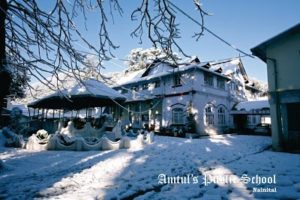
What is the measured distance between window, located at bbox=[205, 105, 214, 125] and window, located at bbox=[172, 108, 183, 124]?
2663mm

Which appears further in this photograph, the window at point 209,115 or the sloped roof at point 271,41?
the window at point 209,115

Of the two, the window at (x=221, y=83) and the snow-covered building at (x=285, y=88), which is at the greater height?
the window at (x=221, y=83)

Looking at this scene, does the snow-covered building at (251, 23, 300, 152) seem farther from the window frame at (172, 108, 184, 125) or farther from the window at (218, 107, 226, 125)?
the window at (218, 107, 226, 125)

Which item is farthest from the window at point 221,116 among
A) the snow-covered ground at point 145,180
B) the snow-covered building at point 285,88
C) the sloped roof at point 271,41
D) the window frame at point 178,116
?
the snow-covered ground at point 145,180

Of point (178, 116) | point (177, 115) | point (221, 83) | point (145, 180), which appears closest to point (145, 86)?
point (177, 115)

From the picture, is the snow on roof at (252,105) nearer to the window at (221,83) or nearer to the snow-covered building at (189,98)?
the snow-covered building at (189,98)

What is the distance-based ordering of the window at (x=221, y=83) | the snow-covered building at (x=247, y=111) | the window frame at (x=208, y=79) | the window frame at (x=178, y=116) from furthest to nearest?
the window at (x=221, y=83)
the window frame at (x=208, y=79)
the snow-covered building at (x=247, y=111)
the window frame at (x=178, y=116)

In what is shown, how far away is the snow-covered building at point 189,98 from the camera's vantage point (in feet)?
70.5

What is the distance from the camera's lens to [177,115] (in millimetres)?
22844

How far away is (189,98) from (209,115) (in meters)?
3.24

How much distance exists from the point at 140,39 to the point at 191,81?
739 inches

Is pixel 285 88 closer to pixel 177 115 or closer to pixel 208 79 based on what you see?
pixel 177 115

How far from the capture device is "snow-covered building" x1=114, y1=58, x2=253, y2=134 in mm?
21484

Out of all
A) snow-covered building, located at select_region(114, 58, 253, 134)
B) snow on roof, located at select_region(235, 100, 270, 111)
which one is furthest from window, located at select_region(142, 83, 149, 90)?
snow on roof, located at select_region(235, 100, 270, 111)
